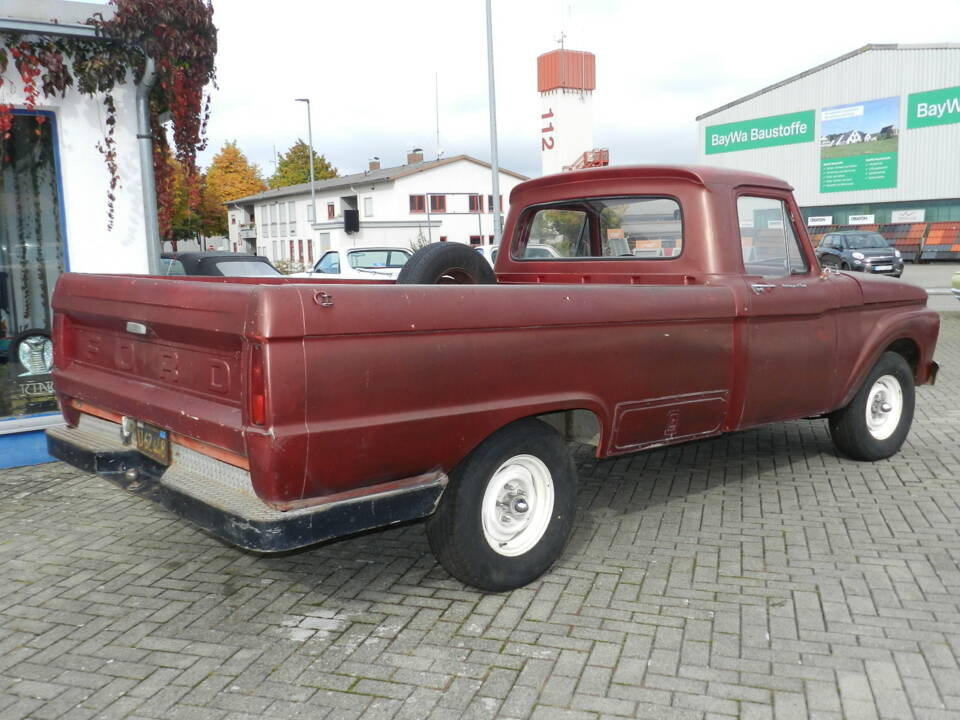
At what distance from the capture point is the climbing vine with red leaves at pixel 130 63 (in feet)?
21.7

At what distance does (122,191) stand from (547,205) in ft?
12.2

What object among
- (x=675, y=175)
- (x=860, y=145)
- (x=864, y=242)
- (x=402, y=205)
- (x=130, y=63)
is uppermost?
(x=860, y=145)

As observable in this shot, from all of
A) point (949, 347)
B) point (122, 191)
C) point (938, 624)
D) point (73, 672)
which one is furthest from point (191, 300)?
point (949, 347)

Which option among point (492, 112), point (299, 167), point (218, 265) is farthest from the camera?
point (299, 167)

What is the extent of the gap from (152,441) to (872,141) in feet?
143

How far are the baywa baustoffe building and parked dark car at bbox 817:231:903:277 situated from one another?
11993mm

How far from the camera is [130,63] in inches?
275

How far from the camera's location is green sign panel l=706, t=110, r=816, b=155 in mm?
43812

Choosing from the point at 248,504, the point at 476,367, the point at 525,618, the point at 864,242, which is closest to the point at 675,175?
the point at 476,367

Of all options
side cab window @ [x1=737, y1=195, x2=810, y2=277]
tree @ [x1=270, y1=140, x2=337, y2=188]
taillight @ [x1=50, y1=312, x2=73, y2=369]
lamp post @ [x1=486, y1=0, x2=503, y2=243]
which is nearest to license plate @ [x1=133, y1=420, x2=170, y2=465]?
taillight @ [x1=50, y1=312, x2=73, y2=369]

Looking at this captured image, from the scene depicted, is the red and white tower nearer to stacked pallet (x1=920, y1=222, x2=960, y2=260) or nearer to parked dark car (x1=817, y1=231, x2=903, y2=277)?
stacked pallet (x1=920, y1=222, x2=960, y2=260)

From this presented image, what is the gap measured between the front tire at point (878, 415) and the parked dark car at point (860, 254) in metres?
21.7

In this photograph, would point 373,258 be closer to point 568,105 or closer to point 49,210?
point 49,210

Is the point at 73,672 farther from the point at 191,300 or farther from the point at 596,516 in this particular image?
the point at 596,516
